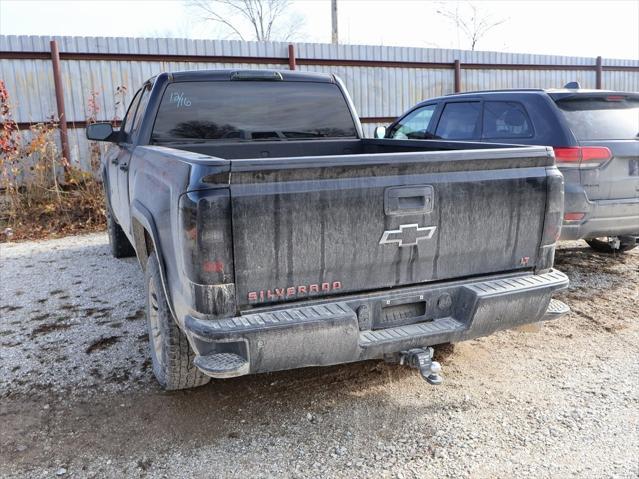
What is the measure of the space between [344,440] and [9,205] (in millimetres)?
8089

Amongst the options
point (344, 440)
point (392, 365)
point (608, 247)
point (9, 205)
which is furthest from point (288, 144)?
point (9, 205)

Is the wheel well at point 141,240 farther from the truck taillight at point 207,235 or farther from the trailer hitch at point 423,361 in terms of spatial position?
the trailer hitch at point 423,361

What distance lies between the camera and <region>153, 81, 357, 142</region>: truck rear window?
4207mm

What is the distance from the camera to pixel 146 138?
13.5 ft

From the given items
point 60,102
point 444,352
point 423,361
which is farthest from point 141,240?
point 60,102

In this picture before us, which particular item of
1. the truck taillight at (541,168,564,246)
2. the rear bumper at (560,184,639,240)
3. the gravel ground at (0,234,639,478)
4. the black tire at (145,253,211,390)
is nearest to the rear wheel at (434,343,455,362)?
the gravel ground at (0,234,639,478)

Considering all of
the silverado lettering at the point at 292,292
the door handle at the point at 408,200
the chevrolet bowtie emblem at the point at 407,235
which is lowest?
the silverado lettering at the point at 292,292

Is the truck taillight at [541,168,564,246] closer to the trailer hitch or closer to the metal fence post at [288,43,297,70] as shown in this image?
the trailer hitch

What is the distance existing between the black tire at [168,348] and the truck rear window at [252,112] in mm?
1358

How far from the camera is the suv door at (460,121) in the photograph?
20.4 feet

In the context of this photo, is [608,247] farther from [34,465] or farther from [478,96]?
[34,465]

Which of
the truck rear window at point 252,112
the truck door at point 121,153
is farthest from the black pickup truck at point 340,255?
the truck door at point 121,153

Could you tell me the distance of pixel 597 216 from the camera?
5.09m

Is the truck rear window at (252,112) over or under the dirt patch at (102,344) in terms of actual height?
over
